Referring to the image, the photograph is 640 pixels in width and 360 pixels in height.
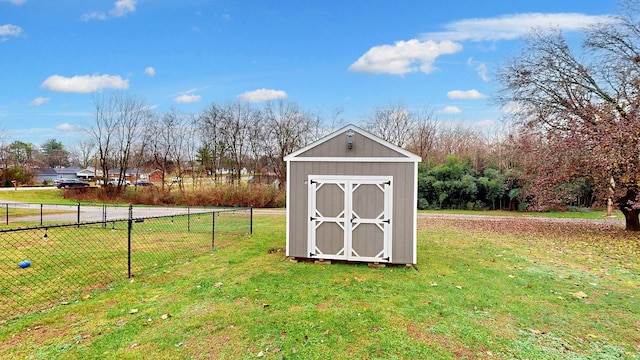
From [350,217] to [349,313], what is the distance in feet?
8.17

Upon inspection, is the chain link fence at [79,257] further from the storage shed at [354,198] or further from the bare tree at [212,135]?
the bare tree at [212,135]

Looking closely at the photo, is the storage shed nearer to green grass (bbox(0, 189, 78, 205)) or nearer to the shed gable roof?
the shed gable roof

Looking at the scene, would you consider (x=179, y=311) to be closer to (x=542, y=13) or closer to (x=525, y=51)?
(x=525, y=51)

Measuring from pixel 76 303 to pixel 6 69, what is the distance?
61.7ft

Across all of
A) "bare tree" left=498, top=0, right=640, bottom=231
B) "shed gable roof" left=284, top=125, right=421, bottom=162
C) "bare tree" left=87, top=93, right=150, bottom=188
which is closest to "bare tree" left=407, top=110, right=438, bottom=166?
"bare tree" left=498, top=0, right=640, bottom=231

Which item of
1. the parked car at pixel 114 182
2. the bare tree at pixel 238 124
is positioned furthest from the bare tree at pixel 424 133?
the parked car at pixel 114 182

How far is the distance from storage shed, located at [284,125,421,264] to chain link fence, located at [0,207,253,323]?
8.74 ft

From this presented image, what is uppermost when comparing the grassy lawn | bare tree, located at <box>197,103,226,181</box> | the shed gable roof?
bare tree, located at <box>197,103,226,181</box>

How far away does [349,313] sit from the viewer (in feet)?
12.8

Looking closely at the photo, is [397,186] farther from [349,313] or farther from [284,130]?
[284,130]

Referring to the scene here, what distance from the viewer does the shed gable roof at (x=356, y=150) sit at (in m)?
6.04

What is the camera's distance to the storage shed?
6047mm

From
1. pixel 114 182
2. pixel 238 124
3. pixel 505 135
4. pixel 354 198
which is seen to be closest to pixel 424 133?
pixel 505 135

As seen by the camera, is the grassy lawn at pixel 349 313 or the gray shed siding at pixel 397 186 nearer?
the grassy lawn at pixel 349 313
